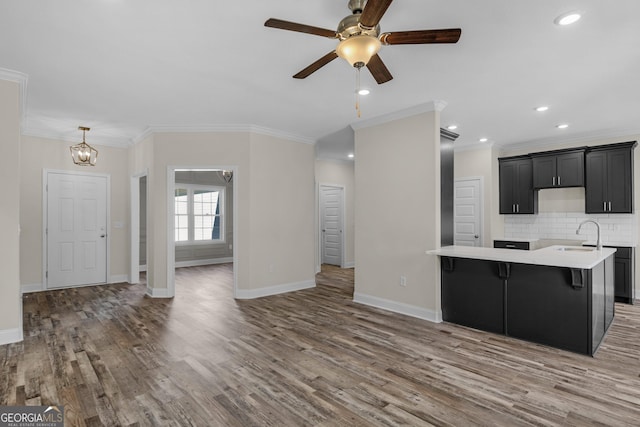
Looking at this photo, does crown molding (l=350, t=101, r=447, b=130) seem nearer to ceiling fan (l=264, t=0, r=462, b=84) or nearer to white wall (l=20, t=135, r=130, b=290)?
ceiling fan (l=264, t=0, r=462, b=84)

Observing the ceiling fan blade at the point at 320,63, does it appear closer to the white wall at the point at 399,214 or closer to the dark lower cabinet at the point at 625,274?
the white wall at the point at 399,214

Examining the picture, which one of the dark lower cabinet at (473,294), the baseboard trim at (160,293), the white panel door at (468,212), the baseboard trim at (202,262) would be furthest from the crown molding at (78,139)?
the white panel door at (468,212)

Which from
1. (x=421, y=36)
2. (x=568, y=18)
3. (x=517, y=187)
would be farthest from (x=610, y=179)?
(x=421, y=36)

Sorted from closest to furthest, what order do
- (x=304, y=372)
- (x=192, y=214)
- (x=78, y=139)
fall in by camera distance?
(x=304, y=372) < (x=78, y=139) < (x=192, y=214)

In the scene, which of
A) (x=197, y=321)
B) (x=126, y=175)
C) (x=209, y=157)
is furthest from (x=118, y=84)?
(x=126, y=175)

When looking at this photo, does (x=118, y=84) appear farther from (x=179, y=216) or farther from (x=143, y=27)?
(x=179, y=216)

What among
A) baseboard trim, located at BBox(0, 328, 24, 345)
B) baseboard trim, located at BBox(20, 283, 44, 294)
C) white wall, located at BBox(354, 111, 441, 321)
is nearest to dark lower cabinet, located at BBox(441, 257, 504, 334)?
white wall, located at BBox(354, 111, 441, 321)

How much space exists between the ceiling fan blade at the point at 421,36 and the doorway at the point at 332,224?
6.11 metres

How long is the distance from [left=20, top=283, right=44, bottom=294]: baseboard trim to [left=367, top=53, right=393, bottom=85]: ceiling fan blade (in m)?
6.37

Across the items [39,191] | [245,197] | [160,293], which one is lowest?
[160,293]

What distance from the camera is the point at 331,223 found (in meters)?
8.63

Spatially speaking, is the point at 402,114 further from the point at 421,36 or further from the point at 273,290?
the point at 273,290

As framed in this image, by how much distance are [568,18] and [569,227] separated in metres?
4.60

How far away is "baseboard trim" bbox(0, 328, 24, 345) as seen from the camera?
340 cm
